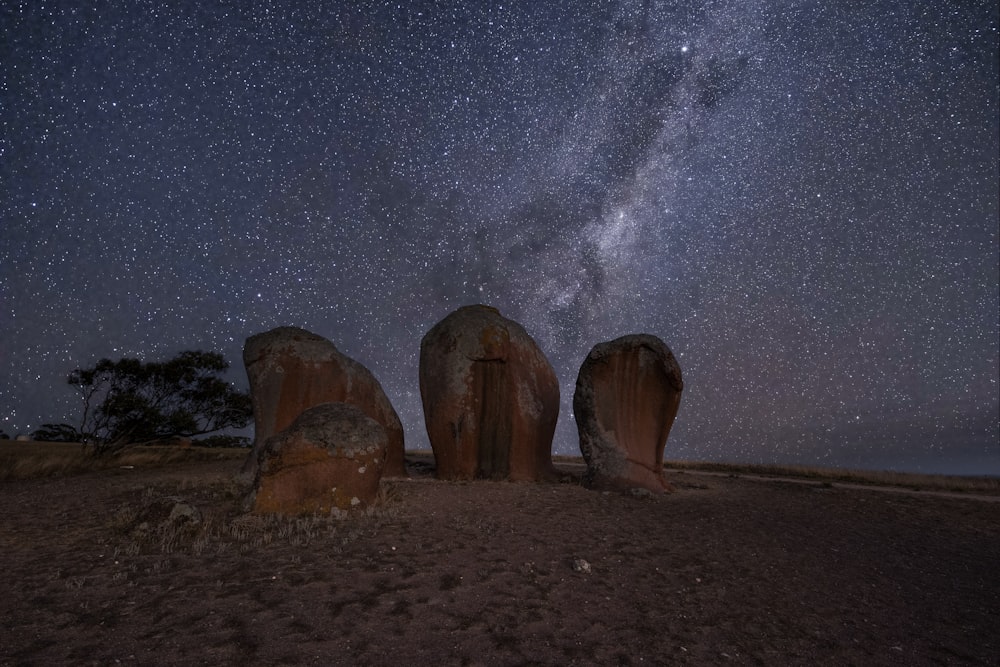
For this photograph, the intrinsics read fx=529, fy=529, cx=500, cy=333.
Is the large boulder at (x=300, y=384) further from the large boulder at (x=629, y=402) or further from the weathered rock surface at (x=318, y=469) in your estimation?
the large boulder at (x=629, y=402)

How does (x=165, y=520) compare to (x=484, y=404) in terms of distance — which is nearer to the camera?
(x=165, y=520)

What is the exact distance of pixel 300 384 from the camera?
14.6 metres

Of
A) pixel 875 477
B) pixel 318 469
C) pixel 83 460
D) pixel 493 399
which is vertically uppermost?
pixel 493 399

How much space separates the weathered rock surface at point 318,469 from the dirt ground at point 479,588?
55 centimetres

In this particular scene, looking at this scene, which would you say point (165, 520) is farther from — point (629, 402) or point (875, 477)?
point (875, 477)

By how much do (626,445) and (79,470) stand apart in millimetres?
17513

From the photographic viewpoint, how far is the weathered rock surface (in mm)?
8805

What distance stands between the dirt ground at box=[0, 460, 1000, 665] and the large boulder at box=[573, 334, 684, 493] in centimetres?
380

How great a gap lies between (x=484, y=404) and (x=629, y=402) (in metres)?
4.02

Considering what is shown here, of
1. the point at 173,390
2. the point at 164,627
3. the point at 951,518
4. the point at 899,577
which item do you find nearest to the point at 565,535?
the point at 899,577

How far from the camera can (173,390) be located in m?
24.9

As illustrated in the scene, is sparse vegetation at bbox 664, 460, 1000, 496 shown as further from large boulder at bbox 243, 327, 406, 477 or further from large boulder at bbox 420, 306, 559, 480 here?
large boulder at bbox 243, 327, 406, 477

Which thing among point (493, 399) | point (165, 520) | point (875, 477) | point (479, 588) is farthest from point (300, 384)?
point (875, 477)

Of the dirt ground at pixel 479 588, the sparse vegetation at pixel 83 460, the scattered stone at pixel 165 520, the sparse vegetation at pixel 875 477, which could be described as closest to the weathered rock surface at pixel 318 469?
the dirt ground at pixel 479 588
